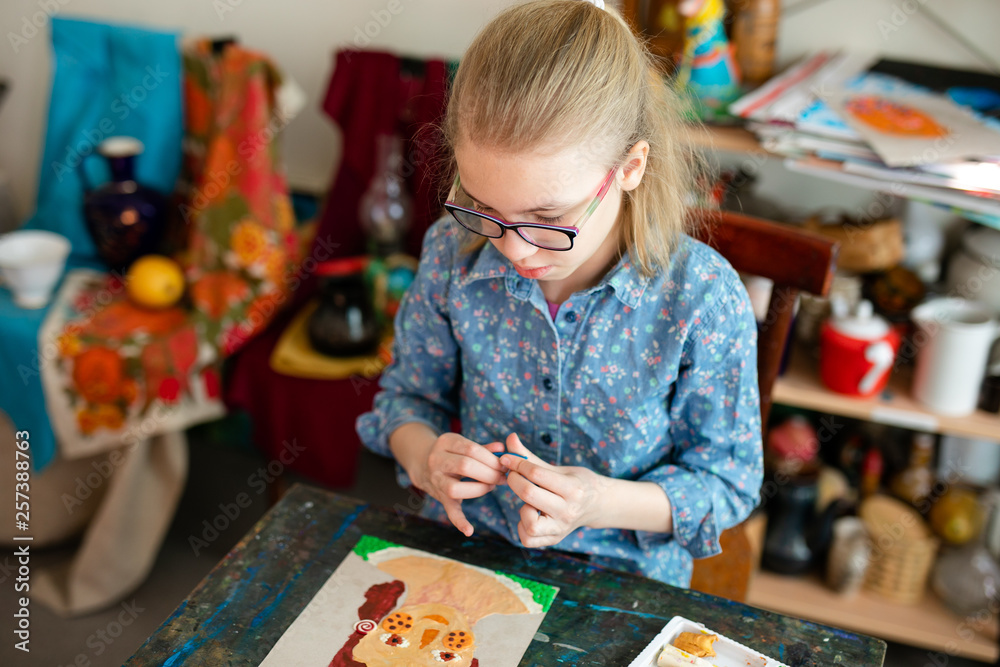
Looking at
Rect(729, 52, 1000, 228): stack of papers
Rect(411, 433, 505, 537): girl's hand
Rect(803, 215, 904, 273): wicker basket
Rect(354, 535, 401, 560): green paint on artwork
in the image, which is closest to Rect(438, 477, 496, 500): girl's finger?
Rect(411, 433, 505, 537): girl's hand

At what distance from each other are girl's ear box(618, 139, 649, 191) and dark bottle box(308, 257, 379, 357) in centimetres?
103

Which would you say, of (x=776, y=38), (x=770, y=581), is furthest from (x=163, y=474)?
(x=776, y=38)

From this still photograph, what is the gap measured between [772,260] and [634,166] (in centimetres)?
27

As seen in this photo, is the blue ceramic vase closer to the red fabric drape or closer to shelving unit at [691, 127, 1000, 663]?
the red fabric drape

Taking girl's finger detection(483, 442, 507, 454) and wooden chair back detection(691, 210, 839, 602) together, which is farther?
wooden chair back detection(691, 210, 839, 602)

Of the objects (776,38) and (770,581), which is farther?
(770,581)

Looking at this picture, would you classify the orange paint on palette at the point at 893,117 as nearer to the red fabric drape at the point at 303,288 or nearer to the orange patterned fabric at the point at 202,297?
the red fabric drape at the point at 303,288

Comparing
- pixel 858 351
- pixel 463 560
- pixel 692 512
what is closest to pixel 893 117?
pixel 858 351

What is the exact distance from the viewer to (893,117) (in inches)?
58.7

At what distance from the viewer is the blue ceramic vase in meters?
1.95

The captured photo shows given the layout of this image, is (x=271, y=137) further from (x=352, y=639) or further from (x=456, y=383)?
(x=352, y=639)

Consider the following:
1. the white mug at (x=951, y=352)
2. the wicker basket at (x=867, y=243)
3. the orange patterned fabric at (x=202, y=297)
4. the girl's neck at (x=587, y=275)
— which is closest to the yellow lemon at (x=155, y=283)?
the orange patterned fabric at (x=202, y=297)

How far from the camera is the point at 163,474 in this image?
1911 millimetres

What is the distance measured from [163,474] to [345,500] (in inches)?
42.4
